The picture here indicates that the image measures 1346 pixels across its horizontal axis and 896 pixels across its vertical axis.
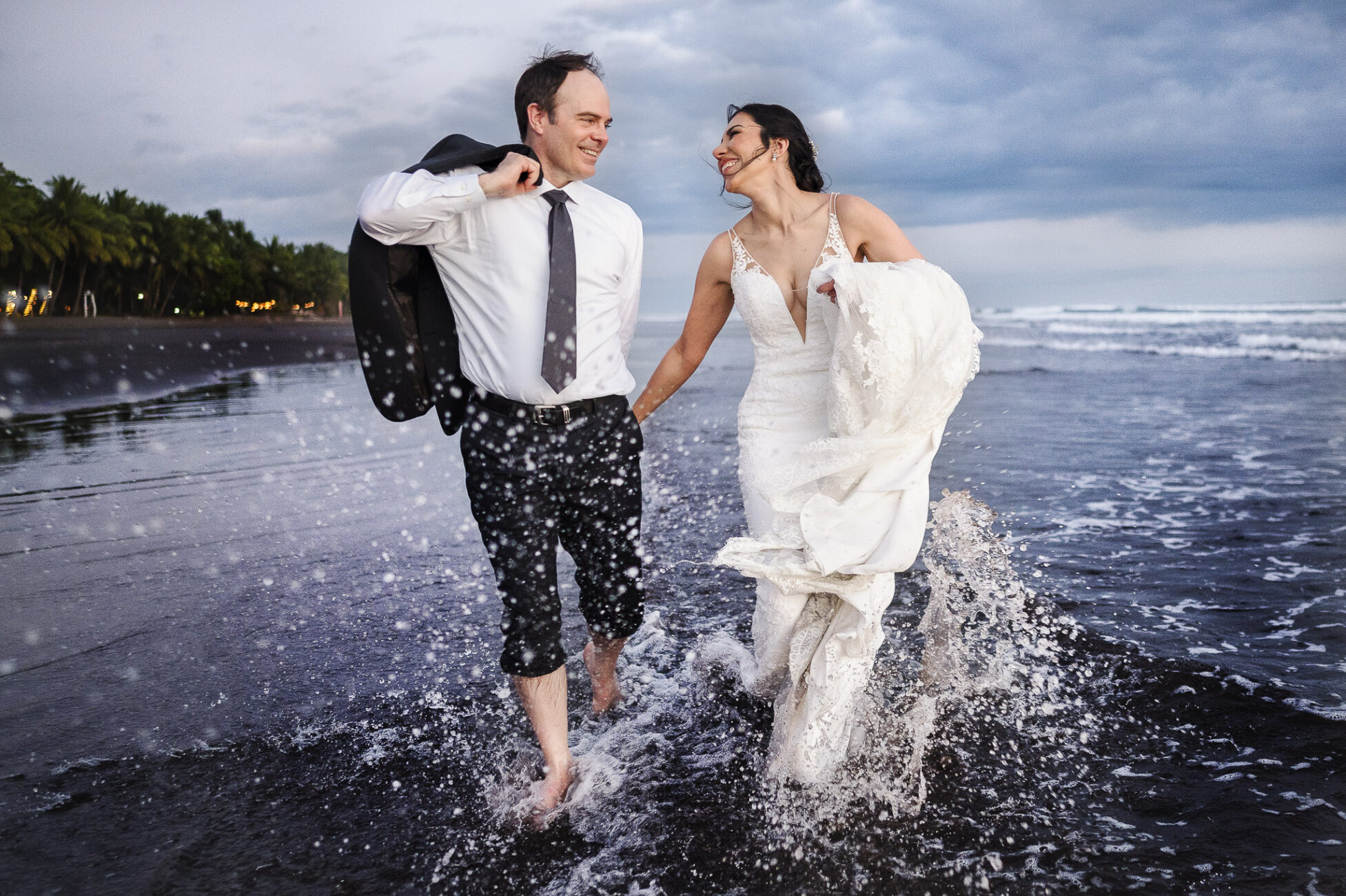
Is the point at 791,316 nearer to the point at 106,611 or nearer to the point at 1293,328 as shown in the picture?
the point at 106,611

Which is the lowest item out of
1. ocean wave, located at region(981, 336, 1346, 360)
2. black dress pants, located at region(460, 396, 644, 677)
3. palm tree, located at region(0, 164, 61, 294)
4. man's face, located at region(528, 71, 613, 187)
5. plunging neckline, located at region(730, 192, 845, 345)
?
black dress pants, located at region(460, 396, 644, 677)

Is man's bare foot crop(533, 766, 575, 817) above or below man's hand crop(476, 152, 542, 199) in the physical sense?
below

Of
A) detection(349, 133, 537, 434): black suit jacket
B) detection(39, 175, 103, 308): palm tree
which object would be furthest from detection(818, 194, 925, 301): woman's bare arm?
detection(39, 175, 103, 308): palm tree

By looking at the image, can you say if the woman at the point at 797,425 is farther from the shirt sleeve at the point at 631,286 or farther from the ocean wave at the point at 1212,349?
the ocean wave at the point at 1212,349

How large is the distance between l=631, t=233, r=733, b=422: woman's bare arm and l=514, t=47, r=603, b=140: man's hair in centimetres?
98

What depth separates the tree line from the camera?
194 ft

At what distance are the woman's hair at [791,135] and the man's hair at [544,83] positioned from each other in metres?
0.72

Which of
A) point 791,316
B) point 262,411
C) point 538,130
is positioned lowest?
point 262,411

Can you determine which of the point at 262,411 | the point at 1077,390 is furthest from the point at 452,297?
the point at 1077,390

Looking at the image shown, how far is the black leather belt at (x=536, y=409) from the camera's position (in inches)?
115

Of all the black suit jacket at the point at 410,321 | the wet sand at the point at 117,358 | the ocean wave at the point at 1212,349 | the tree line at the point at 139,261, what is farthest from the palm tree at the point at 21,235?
the black suit jacket at the point at 410,321

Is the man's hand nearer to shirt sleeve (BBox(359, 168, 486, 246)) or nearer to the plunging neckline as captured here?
shirt sleeve (BBox(359, 168, 486, 246))

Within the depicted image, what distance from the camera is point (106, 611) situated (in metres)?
4.58

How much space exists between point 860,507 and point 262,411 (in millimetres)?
11727
